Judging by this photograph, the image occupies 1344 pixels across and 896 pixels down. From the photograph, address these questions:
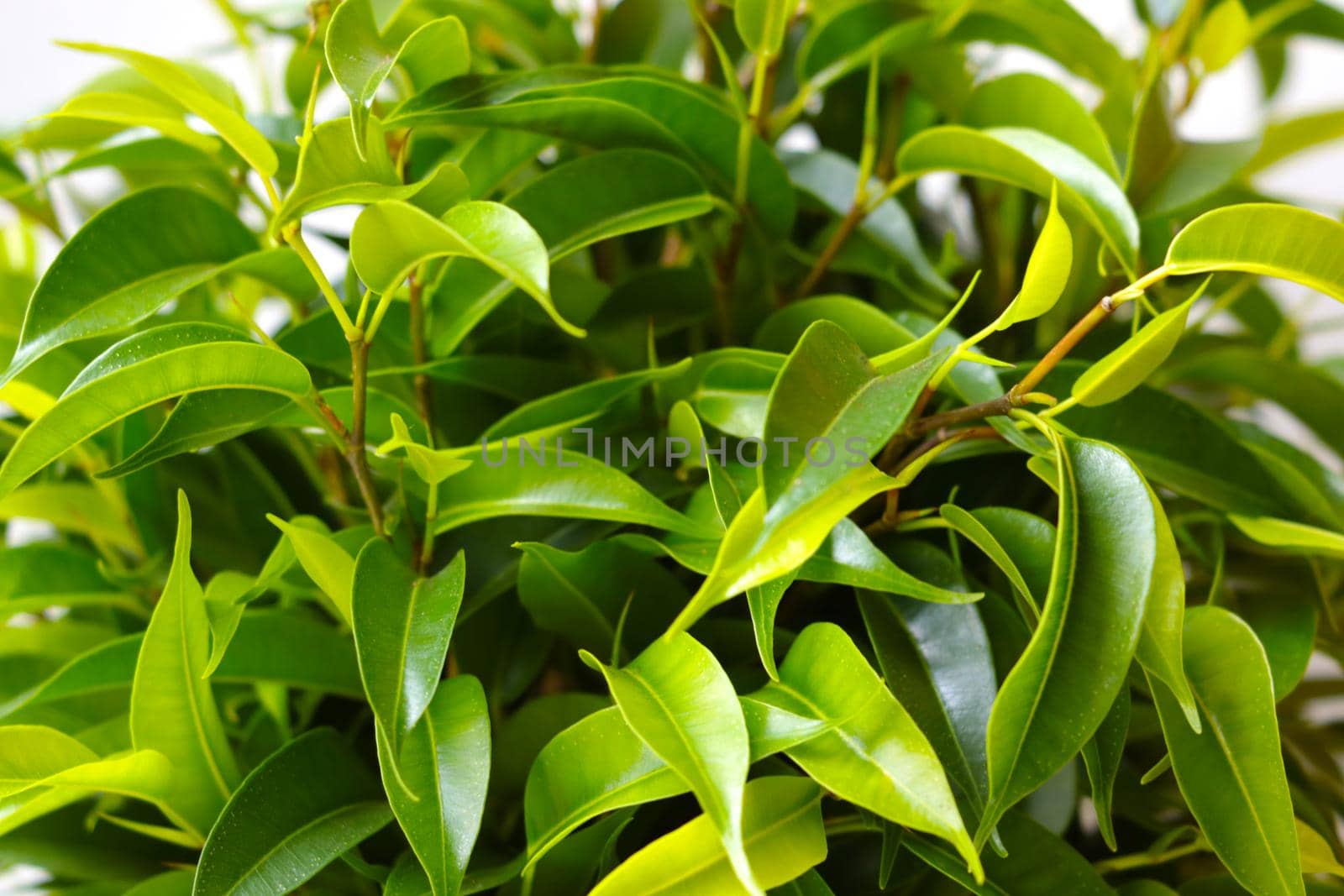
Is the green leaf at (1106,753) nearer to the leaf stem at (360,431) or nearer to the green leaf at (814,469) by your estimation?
the green leaf at (814,469)

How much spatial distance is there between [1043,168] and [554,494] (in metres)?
0.21

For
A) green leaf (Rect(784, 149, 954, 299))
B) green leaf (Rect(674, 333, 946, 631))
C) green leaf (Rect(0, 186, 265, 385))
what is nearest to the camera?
green leaf (Rect(674, 333, 946, 631))

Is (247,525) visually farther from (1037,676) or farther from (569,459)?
(1037,676)

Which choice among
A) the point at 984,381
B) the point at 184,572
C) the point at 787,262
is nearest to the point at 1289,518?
the point at 984,381

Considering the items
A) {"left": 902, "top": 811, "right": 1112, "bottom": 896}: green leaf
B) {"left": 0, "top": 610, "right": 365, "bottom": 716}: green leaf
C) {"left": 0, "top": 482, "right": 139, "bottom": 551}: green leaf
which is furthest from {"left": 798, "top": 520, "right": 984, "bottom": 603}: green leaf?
{"left": 0, "top": 482, "right": 139, "bottom": 551}: green leaf

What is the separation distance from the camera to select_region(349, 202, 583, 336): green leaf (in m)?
0.27

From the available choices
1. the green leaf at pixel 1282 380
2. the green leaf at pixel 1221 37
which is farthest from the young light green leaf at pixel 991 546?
the green leaf at pixel 1221 37

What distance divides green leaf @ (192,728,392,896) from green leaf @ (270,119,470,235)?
0.19 metres

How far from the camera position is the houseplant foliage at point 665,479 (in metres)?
0.31

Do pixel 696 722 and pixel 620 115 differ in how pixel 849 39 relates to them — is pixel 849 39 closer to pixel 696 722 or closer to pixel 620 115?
pixel 620 115

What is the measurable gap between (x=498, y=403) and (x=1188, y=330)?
1.24ft

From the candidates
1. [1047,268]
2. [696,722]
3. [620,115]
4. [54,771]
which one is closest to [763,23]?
[620,115]

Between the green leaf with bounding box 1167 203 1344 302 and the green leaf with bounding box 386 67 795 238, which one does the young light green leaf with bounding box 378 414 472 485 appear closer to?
the green leaf with bounding box 386 67 795 238

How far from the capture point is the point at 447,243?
0.29 metres
